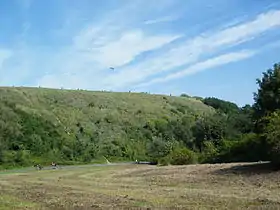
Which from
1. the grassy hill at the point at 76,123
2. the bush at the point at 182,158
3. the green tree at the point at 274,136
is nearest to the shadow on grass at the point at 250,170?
the green tree at the point at 274,136

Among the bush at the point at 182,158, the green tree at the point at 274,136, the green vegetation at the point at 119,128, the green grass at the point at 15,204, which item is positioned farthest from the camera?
the bush at the point at 182,158

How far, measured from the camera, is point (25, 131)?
102 m

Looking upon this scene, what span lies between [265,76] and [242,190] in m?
22.9

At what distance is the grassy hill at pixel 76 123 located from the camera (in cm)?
9788

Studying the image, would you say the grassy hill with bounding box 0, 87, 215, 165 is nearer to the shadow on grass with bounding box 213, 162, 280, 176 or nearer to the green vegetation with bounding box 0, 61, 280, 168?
the green vegetation with bounding box 0, 61, 280, 168

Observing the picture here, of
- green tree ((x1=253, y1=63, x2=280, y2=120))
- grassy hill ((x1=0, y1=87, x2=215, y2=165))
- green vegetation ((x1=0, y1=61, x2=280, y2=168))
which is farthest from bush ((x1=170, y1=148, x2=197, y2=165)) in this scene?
grassy hill ((x1=0, y1=87, x2=215, y2=165))

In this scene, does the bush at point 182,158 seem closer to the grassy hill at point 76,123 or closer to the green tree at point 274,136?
the green tree at point 274,136

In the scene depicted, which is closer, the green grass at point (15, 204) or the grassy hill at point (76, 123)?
the green grass at point (15, 204)

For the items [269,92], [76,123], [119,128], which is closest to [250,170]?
[269,92]

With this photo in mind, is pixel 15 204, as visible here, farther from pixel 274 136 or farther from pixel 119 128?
pixel 119 128

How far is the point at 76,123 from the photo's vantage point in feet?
387

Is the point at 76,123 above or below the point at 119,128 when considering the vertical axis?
above

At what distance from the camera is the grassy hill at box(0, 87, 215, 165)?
3853 inches

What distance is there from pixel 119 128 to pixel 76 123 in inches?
416
